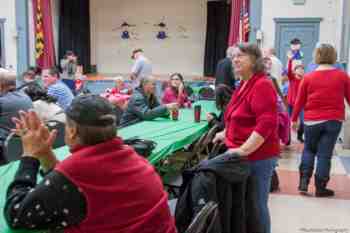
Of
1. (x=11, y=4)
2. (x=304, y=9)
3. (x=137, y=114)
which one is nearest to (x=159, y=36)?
(x=11, y=4)

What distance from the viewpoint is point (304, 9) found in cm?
806

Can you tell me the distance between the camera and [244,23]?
27.6ft

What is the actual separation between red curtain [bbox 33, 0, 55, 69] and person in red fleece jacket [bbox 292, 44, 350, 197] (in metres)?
7.31

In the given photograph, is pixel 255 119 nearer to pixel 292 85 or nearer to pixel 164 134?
pixel 164 134

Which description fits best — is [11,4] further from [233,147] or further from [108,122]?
[108,122]

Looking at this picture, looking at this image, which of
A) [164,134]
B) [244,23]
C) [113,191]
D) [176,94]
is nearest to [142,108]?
[164,134]

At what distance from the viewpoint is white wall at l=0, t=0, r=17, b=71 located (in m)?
9.59

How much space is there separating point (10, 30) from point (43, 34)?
739 mm

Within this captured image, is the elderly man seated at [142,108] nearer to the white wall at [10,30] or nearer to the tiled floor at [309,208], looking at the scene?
the tiled floor at [309,208]

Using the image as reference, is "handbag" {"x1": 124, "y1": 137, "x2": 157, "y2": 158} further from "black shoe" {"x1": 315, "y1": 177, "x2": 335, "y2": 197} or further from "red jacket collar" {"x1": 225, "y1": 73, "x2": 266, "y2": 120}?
"black shoe" {"x1": 315, "y1": 177, "x2": 335, "y2": 197}

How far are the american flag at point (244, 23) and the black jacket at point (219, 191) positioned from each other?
6.44 m

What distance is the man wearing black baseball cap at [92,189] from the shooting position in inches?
49.4

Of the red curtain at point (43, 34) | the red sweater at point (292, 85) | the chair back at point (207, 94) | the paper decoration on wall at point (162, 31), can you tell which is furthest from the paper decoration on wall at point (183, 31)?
the red sweater at point (292, 85)

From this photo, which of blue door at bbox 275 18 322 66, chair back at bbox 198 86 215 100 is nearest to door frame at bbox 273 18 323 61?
blue door at bbox 275 18 322 66
